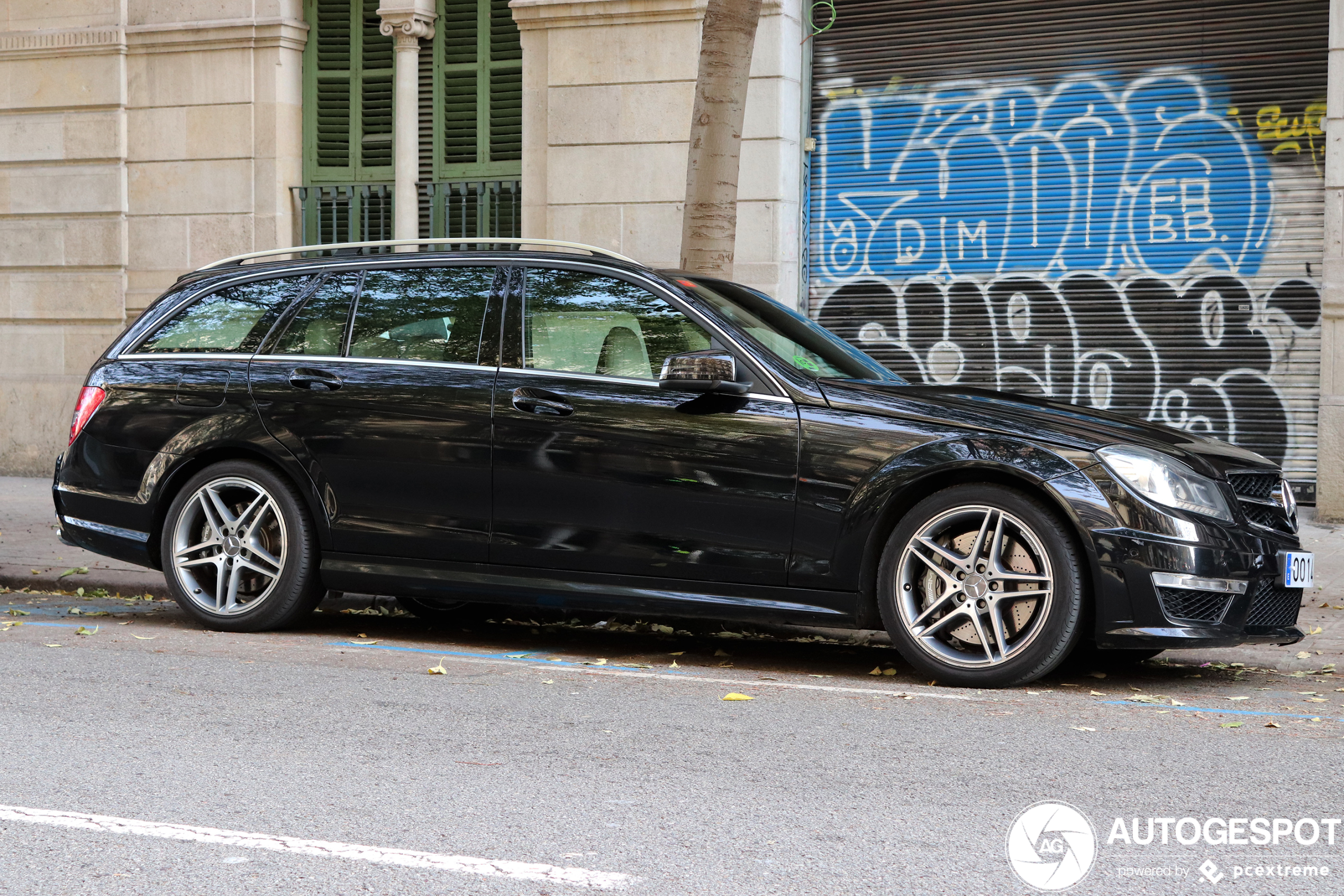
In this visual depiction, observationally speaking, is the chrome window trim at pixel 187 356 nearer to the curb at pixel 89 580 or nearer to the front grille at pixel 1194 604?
the curb at pixel 89 580

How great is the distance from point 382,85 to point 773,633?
381 inches

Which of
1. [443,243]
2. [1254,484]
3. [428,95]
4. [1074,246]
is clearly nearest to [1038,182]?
[1074,246]

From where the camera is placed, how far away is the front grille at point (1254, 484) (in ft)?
19.5

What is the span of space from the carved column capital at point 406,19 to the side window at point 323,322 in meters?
8.44

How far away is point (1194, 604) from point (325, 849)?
336 centimetres

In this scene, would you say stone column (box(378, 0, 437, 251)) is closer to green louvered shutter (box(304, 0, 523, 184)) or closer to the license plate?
green louvered shutter (box(304, 0, 523, 184))

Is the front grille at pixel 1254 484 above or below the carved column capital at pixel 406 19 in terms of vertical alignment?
below

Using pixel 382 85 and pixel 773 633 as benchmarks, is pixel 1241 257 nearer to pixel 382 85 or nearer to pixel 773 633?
pixel 773 633

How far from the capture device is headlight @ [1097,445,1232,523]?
5.70 meters

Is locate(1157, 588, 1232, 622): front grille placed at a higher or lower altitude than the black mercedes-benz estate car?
lower

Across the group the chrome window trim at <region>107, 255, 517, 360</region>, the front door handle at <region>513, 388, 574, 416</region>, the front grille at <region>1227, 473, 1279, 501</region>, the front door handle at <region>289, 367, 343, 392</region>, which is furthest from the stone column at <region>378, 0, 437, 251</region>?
the front grille at <region>1227, 473, 1279, 501</region>

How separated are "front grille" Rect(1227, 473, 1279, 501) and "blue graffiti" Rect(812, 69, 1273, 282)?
21.9 ft

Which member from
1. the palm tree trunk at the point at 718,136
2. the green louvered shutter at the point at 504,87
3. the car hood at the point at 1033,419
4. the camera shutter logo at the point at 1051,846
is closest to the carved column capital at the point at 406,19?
the green louvered shutter at the point at 504,87

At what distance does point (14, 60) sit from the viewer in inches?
615
